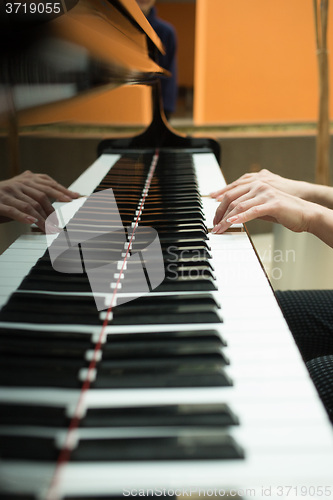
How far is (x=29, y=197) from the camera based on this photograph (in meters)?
0.65

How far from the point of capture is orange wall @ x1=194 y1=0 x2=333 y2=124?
139 inches

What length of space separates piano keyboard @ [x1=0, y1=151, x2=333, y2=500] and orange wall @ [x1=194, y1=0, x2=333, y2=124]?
3.07 m

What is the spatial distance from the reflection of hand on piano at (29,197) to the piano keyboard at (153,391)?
5cm

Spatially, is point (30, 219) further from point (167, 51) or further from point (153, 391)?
point (167, 51)

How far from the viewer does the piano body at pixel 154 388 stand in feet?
1.26

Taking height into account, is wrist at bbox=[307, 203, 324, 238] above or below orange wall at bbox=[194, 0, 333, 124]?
below

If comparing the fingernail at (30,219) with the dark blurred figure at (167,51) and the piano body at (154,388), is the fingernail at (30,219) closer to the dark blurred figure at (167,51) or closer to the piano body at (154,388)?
the piano body at (154,388)

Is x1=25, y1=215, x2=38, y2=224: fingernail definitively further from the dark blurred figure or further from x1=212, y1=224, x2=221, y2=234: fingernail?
the dark blurred figure

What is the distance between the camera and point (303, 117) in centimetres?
387

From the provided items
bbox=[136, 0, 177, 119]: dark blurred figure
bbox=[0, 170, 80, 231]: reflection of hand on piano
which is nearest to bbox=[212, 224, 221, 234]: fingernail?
bbox=[0, 170, 80, 231]: reflection of hand on piano

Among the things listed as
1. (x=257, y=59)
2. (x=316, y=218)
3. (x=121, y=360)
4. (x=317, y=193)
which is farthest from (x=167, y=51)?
(x=121, y=360)

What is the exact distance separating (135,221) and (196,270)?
276mm

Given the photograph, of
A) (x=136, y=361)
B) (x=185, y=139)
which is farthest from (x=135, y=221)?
(x=185, y=139)

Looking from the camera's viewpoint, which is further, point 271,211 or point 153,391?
point 271,211
